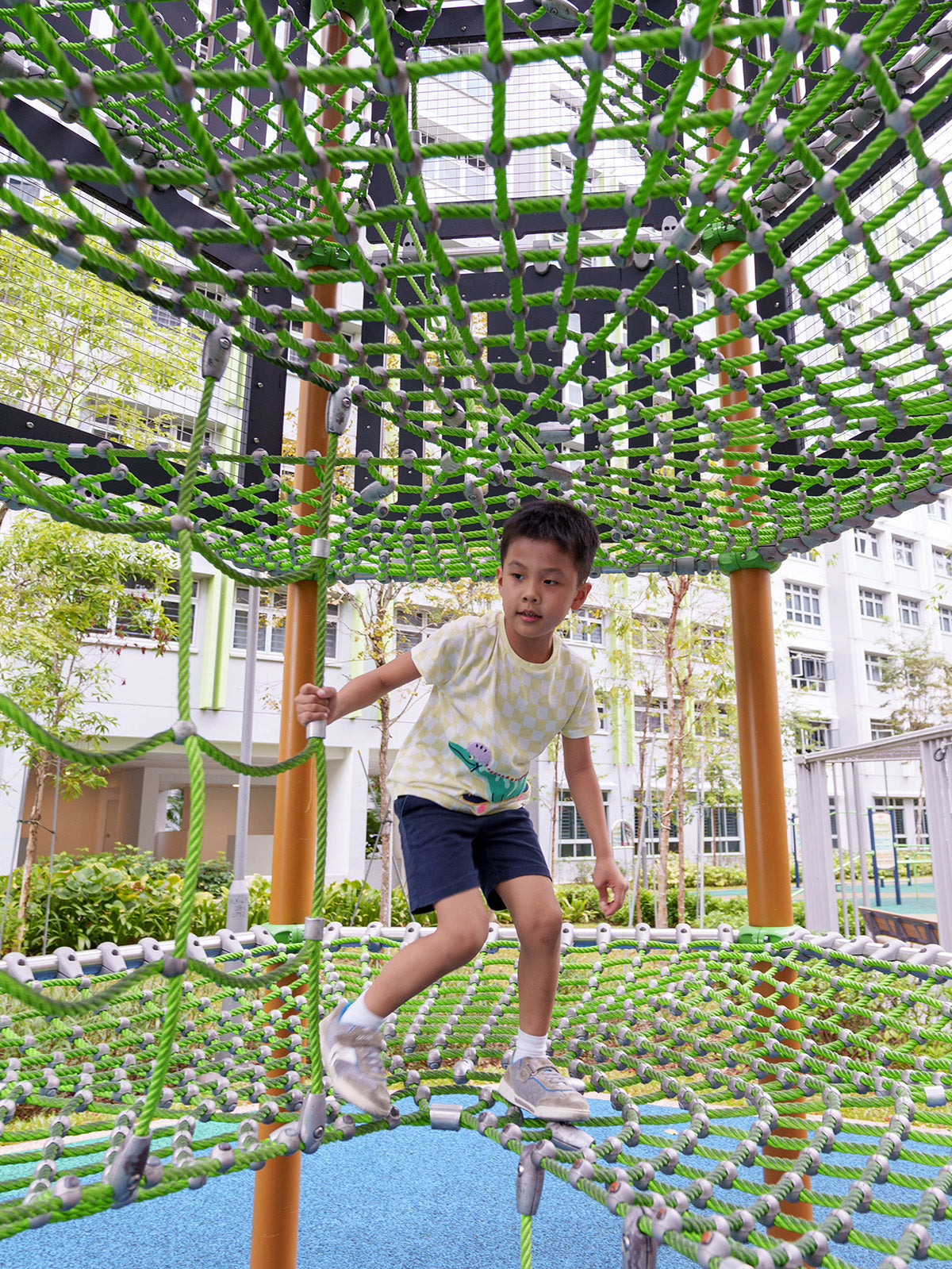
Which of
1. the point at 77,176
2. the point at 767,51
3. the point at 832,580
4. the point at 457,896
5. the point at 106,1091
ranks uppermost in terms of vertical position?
the point at 832,580

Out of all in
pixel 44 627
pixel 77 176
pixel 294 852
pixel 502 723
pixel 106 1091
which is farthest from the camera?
pixel 44 627

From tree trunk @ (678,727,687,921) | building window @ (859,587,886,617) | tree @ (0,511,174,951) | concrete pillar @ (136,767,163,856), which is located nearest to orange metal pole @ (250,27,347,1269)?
tree @ (0,511,174,951)

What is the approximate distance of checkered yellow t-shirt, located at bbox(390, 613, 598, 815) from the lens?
1408mm

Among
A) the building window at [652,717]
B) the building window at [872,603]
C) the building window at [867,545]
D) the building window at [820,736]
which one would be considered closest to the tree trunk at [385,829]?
the building window at [652,717]

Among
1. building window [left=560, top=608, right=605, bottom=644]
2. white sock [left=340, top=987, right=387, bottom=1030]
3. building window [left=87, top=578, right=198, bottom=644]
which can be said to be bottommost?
white sock [left=340, top=987, right=387, bottom=1030]

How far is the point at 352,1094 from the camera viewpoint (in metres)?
1.19

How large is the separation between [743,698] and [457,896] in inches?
43.0

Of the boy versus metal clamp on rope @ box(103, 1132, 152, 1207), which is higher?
the boy

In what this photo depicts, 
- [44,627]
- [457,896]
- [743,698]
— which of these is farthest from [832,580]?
[457,896]

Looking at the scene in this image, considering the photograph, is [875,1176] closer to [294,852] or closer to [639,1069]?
[639,1069]

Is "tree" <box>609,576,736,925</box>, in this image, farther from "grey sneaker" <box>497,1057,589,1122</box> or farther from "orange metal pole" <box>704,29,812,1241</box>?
"grey sneaker" <box>497,1057,589,1122</box>

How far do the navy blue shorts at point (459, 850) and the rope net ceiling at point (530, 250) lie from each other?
443 millimetres

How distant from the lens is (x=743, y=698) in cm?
211

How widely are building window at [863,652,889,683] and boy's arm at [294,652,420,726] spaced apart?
15.6 meters
